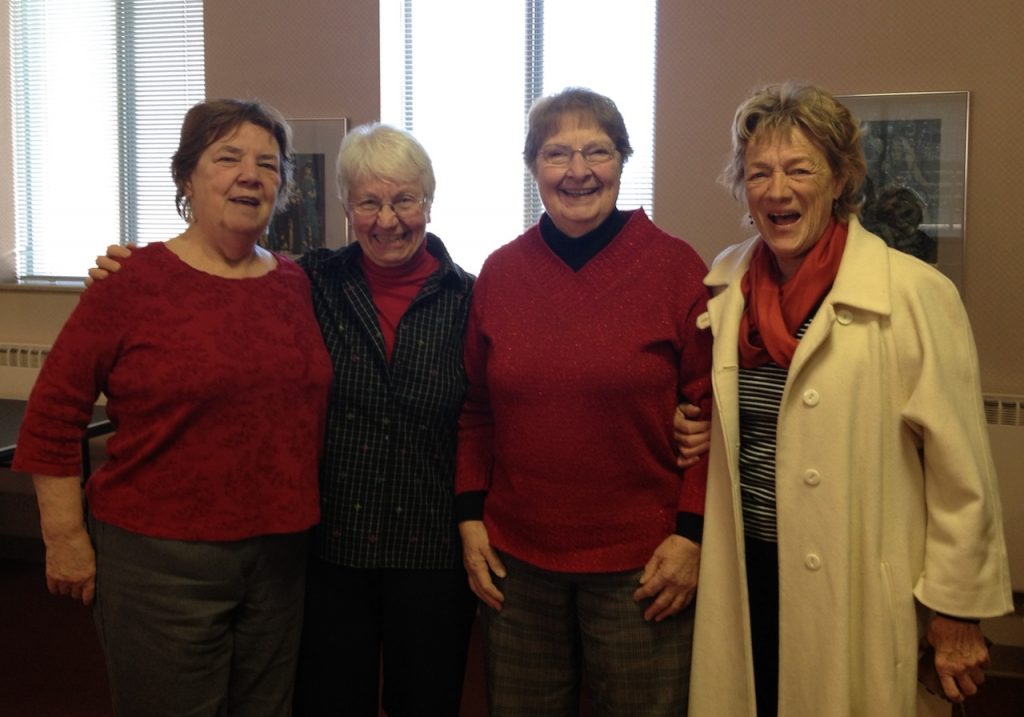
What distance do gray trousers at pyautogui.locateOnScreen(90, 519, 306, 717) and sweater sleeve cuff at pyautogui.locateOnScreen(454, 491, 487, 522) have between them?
0.34 m

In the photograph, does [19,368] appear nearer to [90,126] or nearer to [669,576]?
[90,126]

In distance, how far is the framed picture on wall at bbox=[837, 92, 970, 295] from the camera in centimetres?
294

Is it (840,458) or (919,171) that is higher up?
(919,171)

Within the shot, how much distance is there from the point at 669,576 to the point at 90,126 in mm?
4075

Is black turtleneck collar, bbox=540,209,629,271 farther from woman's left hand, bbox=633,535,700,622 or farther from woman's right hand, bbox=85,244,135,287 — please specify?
woman's right hand, bbox=85,244,135,287

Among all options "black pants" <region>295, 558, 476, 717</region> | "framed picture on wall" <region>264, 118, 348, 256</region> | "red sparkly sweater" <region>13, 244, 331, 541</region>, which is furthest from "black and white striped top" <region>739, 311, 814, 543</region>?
"framed picture on wall" <region>264, 118, 348, 256</region>

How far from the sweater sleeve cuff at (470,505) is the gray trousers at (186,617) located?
344 millimetres

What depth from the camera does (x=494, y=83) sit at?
3852 millimetres

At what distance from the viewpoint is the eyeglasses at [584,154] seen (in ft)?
5.38

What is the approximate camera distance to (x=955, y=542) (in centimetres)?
138

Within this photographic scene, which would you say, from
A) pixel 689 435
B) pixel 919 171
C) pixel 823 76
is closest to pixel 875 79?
pixel 823 76

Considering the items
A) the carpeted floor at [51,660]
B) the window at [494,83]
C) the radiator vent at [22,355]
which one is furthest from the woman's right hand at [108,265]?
the radiator vent at [22,355]

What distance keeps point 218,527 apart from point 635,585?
775 mm

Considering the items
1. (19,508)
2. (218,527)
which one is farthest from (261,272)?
(19,508)
